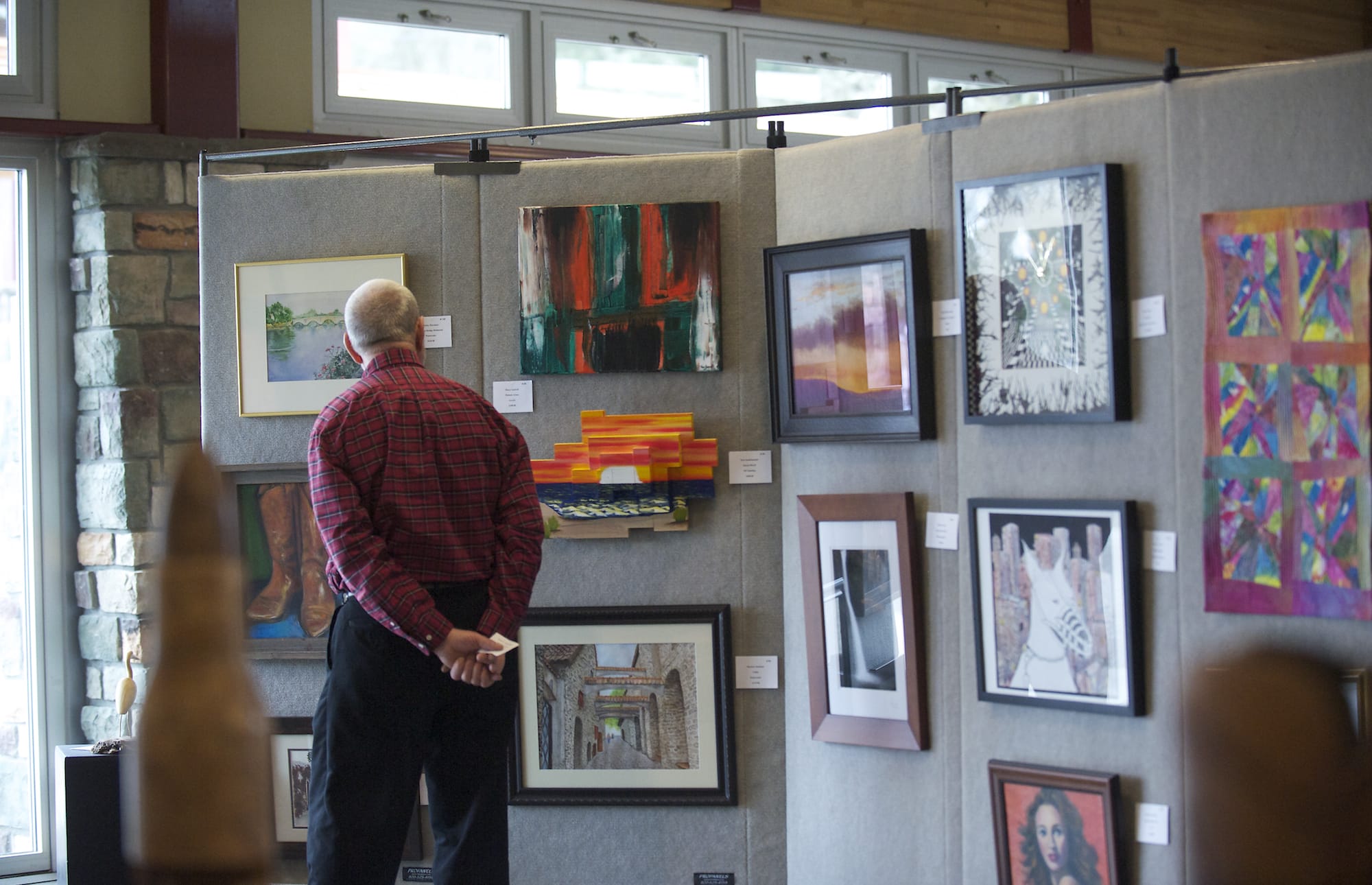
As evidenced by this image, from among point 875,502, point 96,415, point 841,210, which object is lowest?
point 875,502

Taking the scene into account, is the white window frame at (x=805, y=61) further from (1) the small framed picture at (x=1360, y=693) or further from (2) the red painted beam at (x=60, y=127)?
(1) the small framed picture at (x=1360, y=693)

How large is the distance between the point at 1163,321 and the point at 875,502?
90cm

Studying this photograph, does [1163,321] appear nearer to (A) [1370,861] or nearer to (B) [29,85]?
(A) [1370,861]

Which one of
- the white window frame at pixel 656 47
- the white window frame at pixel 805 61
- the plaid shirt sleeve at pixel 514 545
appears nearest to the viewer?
the plaid shirt sleeve at pixel 514 545

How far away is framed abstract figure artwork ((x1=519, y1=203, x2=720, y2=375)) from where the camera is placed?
3639mm

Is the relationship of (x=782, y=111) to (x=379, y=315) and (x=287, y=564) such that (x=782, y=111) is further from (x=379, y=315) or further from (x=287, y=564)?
(x=287, y=564)

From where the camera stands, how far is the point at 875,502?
340 centimetres

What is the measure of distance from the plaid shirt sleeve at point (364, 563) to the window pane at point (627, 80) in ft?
9.85

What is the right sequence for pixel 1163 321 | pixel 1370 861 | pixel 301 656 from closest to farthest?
pixel 1370 861 → pixel 1163 321 → pixel 301 656

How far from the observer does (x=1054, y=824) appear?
307 cm

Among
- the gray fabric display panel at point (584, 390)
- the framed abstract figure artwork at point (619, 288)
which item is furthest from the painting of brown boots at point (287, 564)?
the framed abstract figure artwork at point (619, 288)

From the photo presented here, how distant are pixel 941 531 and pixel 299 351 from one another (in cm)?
208

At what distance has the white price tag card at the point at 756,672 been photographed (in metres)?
3.62

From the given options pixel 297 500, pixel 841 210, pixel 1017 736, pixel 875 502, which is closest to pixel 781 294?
pixel 841 210
